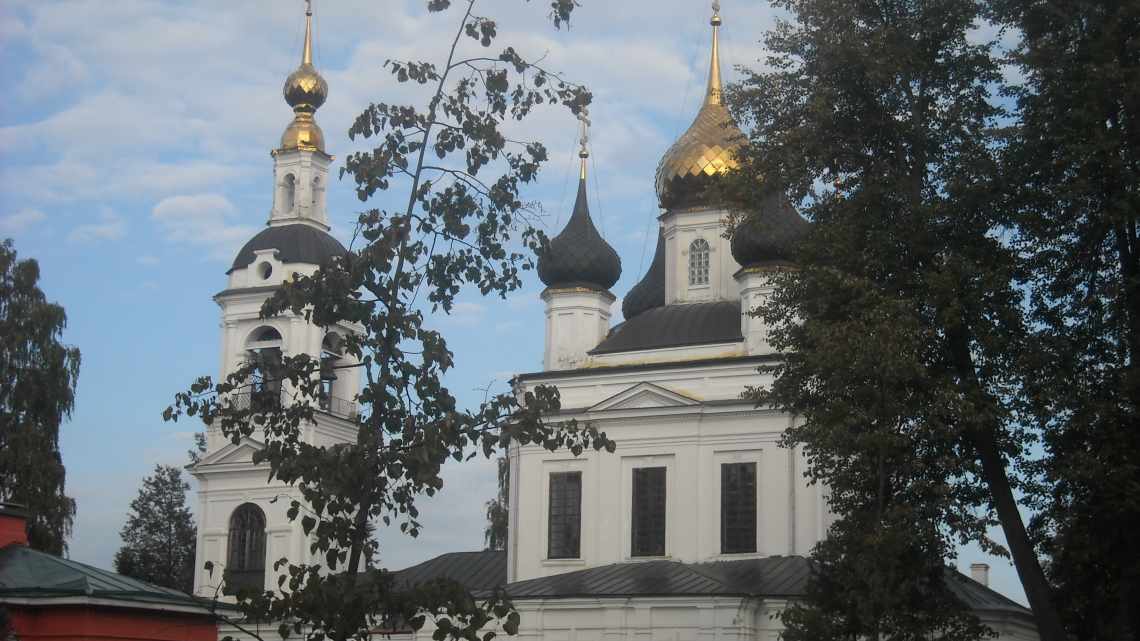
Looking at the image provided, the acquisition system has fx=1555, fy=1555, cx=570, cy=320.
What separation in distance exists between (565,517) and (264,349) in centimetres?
715

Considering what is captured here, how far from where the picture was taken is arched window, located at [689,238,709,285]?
2989cm

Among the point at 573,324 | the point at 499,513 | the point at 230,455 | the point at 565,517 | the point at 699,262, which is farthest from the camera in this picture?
the point at 499,513

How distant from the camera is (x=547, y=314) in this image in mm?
29641

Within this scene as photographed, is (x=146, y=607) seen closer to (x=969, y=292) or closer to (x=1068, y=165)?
(x=969, y=292)

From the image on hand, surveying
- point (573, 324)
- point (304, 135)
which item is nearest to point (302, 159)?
point (304, 135)

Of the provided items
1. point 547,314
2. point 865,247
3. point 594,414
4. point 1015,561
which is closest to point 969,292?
point 865,247

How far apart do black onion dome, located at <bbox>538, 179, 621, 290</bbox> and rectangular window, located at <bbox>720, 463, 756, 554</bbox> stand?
4.95 meters

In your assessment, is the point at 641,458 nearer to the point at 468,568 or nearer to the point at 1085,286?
the point at 468,568

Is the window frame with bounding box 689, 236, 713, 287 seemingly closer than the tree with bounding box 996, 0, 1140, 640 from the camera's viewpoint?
No

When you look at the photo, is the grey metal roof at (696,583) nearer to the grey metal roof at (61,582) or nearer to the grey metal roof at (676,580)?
the grey metal roof at (676,580)

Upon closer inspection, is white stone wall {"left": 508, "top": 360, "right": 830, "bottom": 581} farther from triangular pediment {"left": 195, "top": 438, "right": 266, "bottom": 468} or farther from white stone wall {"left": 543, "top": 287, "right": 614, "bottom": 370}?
triangular pediment {"left": 195, "top": 438, "right": 266, "bottom": 468}

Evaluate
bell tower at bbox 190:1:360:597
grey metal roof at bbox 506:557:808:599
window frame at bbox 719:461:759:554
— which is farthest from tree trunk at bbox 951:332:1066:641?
bell tower at bbox 190:1:360:597

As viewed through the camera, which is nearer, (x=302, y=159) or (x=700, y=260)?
(x=700, y=260)

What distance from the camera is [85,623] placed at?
564 inches
